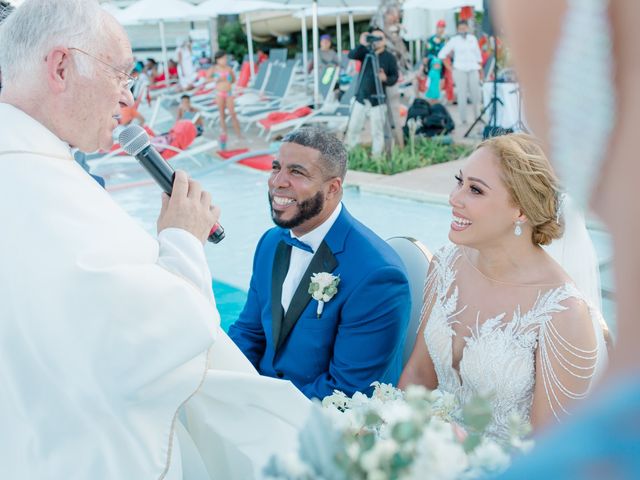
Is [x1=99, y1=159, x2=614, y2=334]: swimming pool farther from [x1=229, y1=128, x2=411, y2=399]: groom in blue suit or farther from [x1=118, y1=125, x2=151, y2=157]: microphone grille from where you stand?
[x1=118, y1=125, x2=151, y2=157]: microphone grille

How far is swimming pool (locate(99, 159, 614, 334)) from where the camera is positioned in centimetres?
756

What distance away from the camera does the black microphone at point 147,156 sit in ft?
7.62

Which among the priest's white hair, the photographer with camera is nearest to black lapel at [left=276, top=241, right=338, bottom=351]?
the priest's white hair

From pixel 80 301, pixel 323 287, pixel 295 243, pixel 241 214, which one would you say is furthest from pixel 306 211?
pixel 241 214

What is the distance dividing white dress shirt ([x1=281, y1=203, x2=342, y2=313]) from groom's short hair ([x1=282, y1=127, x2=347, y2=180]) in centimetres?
31

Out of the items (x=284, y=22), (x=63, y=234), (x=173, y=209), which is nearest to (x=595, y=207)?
(x=63, y=234)

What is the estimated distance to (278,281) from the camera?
3.47m

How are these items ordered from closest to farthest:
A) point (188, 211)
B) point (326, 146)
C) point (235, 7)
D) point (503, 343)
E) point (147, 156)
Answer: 1. point (188, 211)
2. point (147, 156)
3. point (503, 343)
4. point (326, 146)
5. point (235, 7)

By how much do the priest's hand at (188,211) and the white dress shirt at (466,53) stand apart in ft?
46.5

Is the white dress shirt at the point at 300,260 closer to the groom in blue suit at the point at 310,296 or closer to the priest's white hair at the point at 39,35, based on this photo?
the groom in blue suit at the point at 310,296

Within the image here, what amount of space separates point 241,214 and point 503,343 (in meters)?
7.47

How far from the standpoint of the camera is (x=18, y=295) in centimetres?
179

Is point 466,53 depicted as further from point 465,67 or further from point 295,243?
point 295,243

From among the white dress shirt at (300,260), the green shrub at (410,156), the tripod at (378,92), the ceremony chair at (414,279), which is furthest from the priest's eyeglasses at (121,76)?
the tripod at (378,92)
